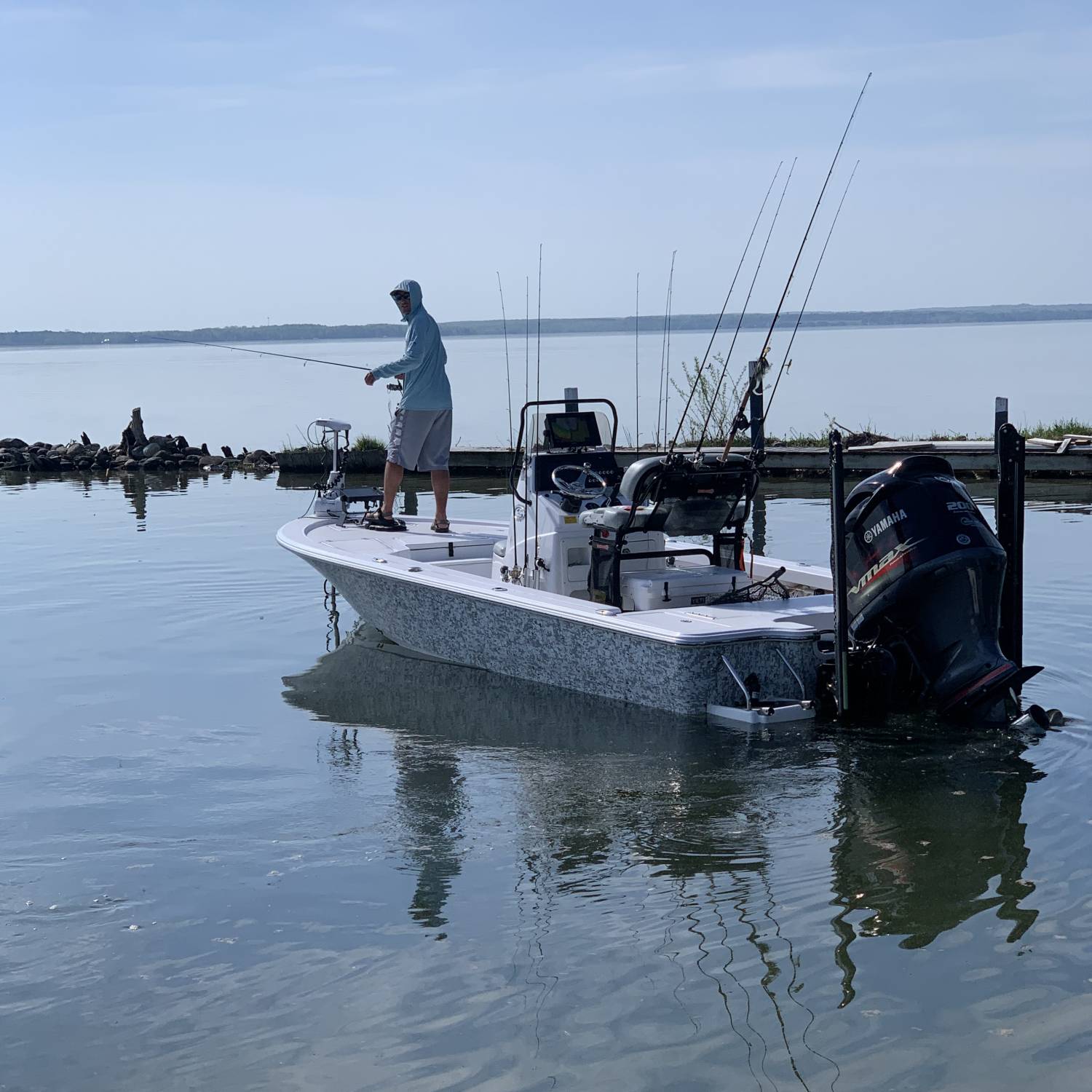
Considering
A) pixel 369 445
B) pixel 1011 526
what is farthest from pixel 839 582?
pixel 369 445

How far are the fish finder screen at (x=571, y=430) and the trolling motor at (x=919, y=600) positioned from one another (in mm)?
1962

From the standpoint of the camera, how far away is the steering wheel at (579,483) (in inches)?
287

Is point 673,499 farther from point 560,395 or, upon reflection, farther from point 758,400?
point 560,395

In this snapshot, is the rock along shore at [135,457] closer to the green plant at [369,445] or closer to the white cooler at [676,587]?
the green plant at [369,445]

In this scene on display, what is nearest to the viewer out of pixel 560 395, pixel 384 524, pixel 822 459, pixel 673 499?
pixel 673 499

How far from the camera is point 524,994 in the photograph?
147 inches

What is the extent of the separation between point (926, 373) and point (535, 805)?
4533 centimetres

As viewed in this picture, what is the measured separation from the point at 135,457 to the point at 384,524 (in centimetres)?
1315

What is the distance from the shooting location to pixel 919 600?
18.7ft

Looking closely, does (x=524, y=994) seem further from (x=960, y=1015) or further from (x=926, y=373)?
(x=926, y=373)

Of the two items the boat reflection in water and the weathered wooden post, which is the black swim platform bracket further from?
the weathered wooden post

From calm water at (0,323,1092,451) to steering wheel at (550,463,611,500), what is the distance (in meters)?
16.8

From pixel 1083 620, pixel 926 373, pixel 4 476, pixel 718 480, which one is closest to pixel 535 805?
pixel 718 480

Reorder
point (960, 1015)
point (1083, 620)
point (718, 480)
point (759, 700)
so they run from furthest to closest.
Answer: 1. point (1083, 620)
2. point (718, 480)
3. point (759, 700)
4. point (960, 1015)
